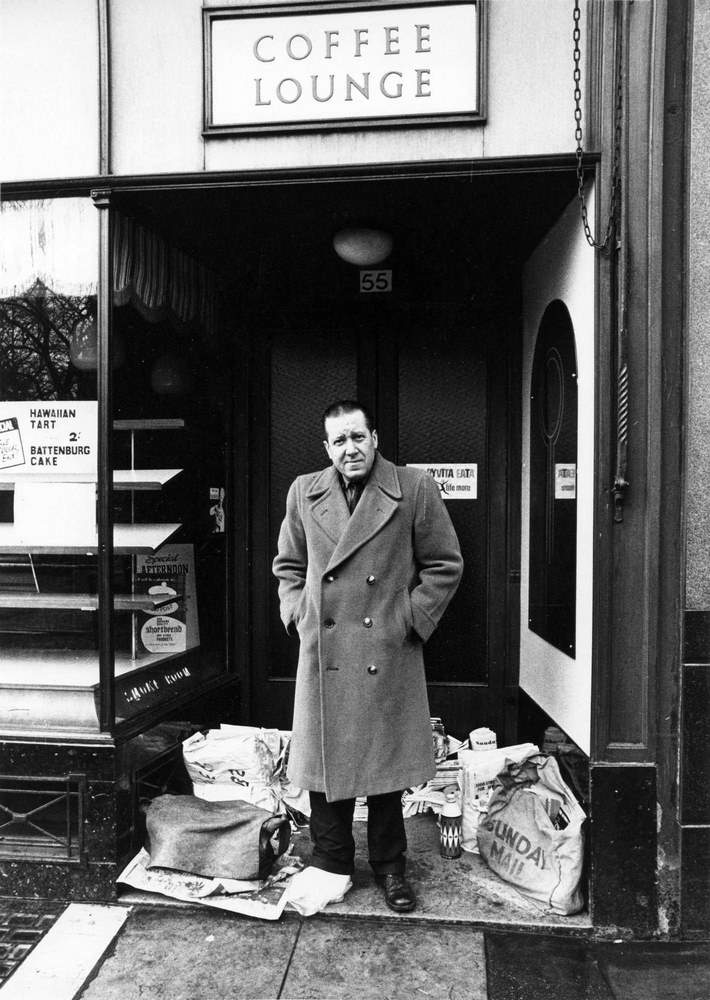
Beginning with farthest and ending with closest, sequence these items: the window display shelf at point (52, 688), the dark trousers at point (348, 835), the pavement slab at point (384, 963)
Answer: the window display shelf at point (52, 688), the dark trousers at point (348, 835), the pavement slab at point (384, 963)

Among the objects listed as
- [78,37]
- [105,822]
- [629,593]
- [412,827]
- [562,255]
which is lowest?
[412,827]

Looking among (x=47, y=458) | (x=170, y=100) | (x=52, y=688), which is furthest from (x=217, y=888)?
(x=170, y=100)

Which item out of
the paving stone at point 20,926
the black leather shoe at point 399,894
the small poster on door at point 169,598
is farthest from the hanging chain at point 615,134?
the paving stone at point 20,926

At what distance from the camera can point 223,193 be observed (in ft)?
12.2

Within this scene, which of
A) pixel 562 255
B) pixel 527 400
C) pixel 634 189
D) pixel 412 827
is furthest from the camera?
pixel 527 400

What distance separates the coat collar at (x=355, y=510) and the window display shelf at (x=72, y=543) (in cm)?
106

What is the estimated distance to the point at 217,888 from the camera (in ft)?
11.8

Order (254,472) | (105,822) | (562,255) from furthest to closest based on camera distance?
(254,472)
(562,255)
(105,822)

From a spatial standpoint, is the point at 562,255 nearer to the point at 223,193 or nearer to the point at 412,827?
the point at 223,193

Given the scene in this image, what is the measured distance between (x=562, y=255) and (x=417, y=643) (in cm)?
207

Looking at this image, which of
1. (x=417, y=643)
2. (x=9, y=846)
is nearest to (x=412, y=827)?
(x=417, y=643)

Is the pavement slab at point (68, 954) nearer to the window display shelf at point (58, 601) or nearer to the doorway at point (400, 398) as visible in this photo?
the window display shelf at point (58, 601)

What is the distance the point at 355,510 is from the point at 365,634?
0.54m

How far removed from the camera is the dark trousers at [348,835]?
11.7 ft
